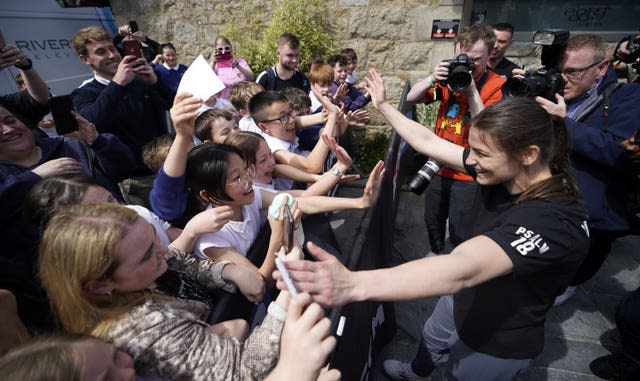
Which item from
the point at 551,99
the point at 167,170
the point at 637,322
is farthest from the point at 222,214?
the point at 637,322

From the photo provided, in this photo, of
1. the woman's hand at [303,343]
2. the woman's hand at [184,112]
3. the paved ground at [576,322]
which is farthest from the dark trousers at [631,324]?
the woman's hand at [184,112]

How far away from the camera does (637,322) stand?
1.98 meters

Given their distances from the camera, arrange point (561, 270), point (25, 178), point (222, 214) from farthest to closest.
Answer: point (25, 178) → point (222, 214) → point (561, 270)

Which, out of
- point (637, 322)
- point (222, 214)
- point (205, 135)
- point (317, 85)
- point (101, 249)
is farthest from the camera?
point (317, 85)

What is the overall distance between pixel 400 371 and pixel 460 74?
2.19 m

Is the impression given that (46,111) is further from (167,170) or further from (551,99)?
(551,99)

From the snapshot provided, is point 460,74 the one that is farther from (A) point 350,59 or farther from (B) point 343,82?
(A) point 350,59

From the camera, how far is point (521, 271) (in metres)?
1.11

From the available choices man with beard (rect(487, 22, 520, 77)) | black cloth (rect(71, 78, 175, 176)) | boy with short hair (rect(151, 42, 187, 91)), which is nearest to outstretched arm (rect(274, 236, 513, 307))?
black cloth (rect(71, 78, 175, 176))

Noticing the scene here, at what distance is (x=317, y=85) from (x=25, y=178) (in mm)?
3109

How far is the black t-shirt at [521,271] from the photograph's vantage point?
112cm

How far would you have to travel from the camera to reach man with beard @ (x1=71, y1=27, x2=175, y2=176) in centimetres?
264

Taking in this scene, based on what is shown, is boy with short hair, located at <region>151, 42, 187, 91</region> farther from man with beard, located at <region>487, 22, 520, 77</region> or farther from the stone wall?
man with beard, located at <region>487, 22, 520, 77</region>

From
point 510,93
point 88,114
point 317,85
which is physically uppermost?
point 510,93
